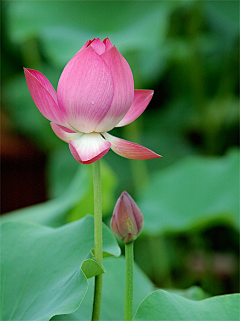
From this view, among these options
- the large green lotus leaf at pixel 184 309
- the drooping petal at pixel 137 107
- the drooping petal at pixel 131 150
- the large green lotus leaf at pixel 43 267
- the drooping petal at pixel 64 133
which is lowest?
the large green lotus leaf at pixel 184 309

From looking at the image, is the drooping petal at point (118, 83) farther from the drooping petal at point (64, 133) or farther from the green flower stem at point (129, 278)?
the green flower stem at point (129, 278)

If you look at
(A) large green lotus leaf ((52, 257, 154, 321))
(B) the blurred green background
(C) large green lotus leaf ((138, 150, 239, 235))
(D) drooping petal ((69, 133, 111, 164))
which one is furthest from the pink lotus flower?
(C) large green lotus leaf ((138, 150, 239, 235))

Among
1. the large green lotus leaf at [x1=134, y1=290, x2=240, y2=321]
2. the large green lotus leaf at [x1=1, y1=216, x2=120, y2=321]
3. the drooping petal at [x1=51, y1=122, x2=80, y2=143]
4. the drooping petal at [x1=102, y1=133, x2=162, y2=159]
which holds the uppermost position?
the drooping petal at [x1=51, y1=122, x2=80, y2=143]

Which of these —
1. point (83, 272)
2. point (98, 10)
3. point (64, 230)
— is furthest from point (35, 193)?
point (83, 272)

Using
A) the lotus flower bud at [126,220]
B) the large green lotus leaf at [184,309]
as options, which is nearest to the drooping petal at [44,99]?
the lotus flower bud at [126,220]

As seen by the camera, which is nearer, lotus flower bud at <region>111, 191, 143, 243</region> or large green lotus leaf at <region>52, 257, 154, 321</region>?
lotus flower bud at <region>111, 191, 143, 243</region>

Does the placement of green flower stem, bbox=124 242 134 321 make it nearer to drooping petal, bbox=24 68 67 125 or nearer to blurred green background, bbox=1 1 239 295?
drooping petal, bbox=24 68 67 125
